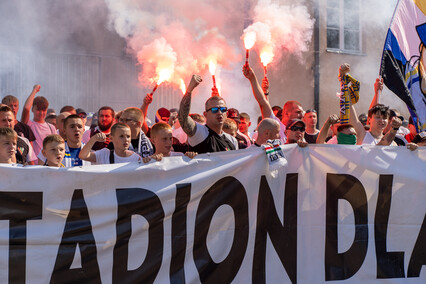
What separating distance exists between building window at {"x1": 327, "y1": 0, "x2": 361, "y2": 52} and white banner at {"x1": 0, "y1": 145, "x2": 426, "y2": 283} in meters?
10.7

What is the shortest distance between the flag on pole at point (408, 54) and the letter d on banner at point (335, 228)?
192 centimetres

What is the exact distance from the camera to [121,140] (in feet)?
15.8

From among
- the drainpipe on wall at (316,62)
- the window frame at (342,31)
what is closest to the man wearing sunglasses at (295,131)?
the drainpipe on wall at (316,62)

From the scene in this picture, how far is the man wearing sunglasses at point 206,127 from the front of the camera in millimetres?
4703

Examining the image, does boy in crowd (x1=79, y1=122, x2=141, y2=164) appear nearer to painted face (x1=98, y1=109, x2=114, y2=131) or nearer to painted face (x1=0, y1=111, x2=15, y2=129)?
painted face (x1=0, y1=111, x2=15, y2=129)

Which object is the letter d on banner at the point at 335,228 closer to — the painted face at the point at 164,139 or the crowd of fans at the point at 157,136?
the crowd of fans at the point at 157,136

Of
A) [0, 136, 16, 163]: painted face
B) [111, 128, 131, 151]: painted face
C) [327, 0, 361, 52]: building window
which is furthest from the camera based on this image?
[327, 0, 361, 52]: building window

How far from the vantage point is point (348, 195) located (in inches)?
181

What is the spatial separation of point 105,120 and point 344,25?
34.3ft

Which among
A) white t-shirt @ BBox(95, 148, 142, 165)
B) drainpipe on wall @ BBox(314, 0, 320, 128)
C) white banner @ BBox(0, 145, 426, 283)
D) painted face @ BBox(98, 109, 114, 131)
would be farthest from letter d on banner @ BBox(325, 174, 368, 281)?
drainpipe on wall @ BBox(314, 0, 320, 128)

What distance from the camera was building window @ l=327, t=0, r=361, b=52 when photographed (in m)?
15.0

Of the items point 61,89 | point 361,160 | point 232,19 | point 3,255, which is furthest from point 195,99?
point 3,255

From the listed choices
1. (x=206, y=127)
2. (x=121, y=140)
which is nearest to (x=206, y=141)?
(x=206, y=127)

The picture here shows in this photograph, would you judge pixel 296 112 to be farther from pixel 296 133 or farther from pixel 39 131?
pixel 39 131
